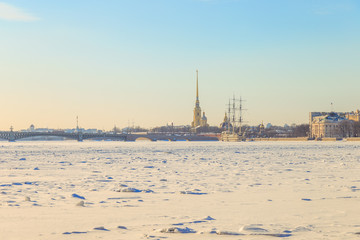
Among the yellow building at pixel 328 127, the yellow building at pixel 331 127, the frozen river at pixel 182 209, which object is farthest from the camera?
the yellow building at pixel 328 127

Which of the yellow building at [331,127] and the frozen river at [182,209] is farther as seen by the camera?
the yellow building at [331,127]

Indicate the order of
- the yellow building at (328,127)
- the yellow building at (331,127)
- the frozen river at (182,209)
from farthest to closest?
the yellow building at (328,127), the yellow building at (331,127), the frozen river at (182,209)

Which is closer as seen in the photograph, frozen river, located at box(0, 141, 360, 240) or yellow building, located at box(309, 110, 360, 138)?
frozen river, located at box(0, 141, 360, 240)

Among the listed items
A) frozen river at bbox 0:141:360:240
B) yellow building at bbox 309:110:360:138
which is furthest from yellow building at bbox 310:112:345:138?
frozen river at bbox 0:141:360:240

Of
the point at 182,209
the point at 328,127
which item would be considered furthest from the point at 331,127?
the point at 182,209

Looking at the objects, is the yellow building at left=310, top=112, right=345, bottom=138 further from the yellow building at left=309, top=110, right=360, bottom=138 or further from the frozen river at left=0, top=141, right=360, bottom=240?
the frozen river at left=0, top=141, right=360, bottom=240

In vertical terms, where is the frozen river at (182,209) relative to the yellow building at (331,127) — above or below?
below

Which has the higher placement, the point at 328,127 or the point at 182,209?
the point at 328,127

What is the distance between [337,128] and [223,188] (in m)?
165

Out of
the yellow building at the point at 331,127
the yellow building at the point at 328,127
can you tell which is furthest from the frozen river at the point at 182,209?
the yellow building at the point at 328,127

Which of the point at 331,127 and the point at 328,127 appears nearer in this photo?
the point at 331,127

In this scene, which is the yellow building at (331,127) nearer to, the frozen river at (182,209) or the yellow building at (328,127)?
the yellow building at (328,127)

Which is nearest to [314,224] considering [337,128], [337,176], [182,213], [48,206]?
[182,213]

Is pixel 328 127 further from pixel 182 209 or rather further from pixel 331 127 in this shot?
pixel 182 209
